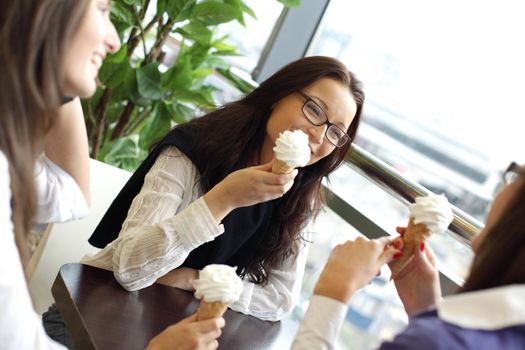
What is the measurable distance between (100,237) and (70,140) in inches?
21.1

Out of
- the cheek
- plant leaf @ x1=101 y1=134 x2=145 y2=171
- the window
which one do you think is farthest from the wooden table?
plant leaf @ x1=101 y1=134 x2=145 y2=171

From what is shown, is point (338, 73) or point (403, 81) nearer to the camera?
point (338, 73)

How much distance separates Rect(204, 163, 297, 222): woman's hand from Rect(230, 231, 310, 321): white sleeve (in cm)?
35

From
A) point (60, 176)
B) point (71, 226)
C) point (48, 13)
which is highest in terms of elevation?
point (48, 13)

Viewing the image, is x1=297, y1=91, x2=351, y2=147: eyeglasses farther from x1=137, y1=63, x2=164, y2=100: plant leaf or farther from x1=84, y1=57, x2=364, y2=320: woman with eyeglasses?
x1=137, y1=63, x2=164, y2=100: plant leaf

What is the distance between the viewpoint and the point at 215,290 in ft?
4.24

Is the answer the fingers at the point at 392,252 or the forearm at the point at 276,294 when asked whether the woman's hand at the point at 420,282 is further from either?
the forearm at the point at 276,294

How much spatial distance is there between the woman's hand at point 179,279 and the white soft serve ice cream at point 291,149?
44cm

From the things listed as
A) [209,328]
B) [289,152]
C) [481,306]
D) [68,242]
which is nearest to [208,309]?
[209,328]

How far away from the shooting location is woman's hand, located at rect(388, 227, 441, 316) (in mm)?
1480

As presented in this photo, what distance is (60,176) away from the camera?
1.50 meters

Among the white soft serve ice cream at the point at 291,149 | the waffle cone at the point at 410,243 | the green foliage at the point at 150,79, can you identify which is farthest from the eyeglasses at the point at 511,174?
the green foliage at the point at 150,79

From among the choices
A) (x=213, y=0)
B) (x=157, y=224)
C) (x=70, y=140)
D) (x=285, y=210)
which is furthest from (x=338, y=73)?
(x=213, y=0)

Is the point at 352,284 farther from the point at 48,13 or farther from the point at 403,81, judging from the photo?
the point at 403,81
